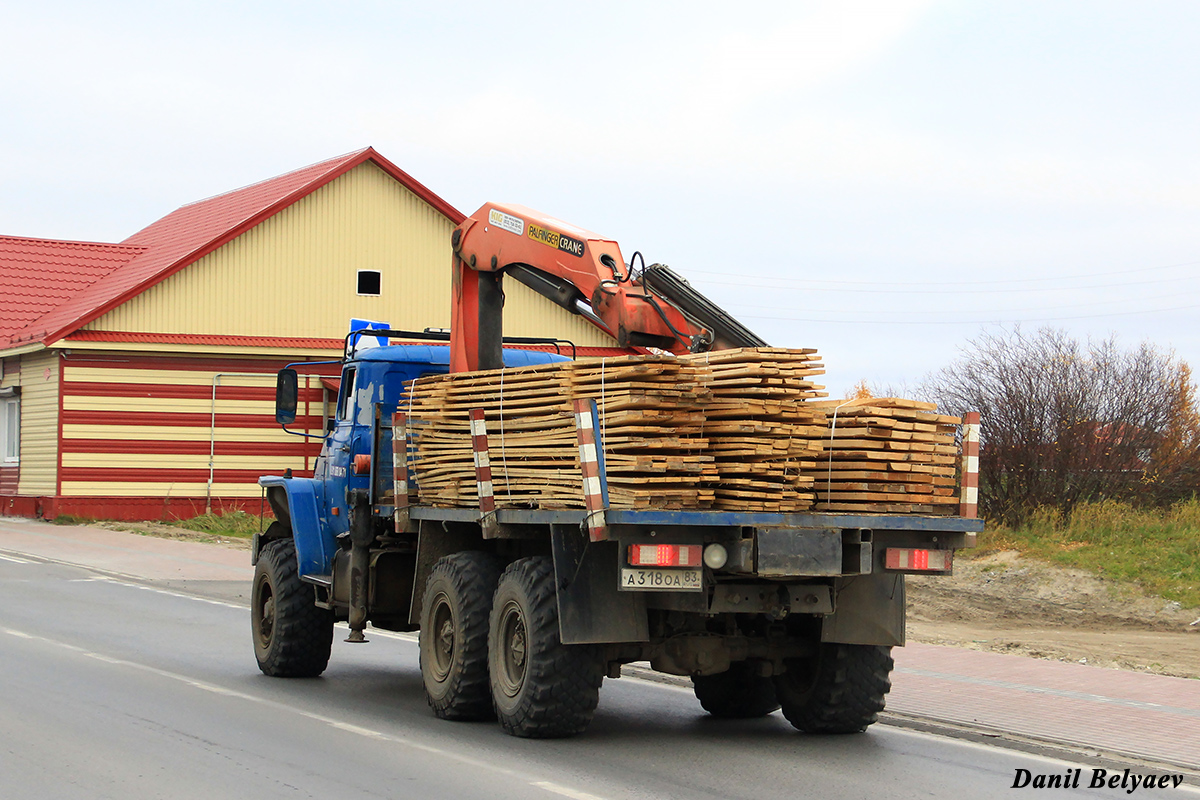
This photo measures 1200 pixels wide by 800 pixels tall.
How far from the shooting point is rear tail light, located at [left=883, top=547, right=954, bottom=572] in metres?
9.18

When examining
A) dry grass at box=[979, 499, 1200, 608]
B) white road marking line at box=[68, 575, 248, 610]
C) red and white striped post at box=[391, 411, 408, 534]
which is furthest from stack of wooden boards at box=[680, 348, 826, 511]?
dry grass at box=[979, 499, 1200, 608]

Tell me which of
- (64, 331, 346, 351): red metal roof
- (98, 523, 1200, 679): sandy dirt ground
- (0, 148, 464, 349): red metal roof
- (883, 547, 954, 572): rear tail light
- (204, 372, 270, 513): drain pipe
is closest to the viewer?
(883, 547, 954, 572): rear tail light

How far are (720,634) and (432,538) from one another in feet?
7.90

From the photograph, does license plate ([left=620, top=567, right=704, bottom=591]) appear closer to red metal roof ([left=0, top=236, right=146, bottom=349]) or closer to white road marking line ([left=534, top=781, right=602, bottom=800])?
white road marking line ([left=534, top=781, right=602, bottom=800])

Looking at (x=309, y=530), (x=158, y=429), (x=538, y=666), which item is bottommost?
(x=538, y=666)

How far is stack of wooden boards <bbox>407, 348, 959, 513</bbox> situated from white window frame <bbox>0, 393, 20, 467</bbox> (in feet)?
86.9

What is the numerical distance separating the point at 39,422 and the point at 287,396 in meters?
22.0

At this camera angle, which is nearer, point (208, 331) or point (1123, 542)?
point (1123, 542)

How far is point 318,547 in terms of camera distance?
40.6ft

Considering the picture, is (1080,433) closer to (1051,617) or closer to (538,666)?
(1051,617)

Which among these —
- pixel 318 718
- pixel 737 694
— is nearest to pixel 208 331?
pixel 318 718

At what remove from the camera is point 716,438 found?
29.0 ft

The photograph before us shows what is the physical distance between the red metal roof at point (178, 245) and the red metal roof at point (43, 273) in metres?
0.04

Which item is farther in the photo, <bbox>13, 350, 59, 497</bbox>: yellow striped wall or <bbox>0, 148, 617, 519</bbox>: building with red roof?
<bbox>13, 350, 59, 497</bbox>: yellow striped wall
